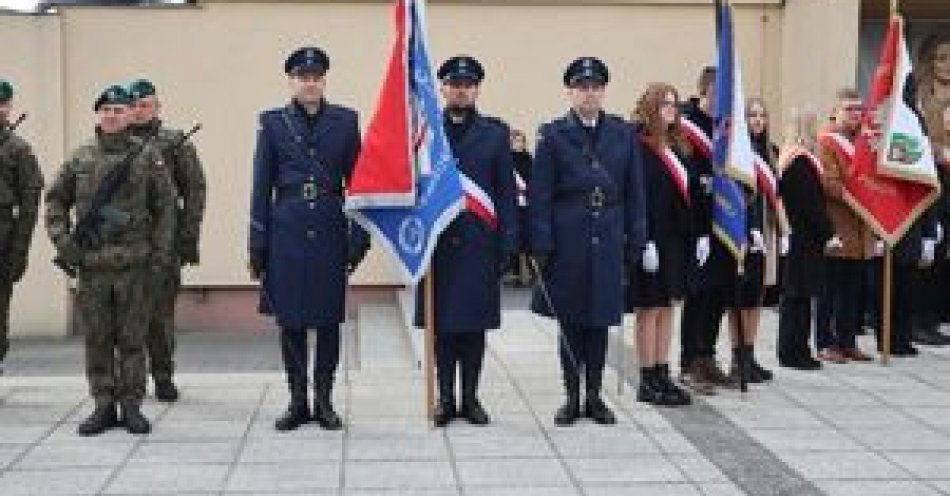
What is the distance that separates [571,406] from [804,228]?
7.95ft

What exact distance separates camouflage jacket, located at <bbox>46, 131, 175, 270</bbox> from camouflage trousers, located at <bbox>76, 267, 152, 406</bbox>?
9 centimetres

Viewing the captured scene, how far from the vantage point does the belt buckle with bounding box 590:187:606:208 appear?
6.77 metres

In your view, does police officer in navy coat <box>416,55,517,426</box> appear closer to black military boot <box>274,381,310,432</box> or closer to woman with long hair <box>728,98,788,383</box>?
black military boot <box>274,381,310,432</box>

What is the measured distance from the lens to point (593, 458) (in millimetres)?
6223

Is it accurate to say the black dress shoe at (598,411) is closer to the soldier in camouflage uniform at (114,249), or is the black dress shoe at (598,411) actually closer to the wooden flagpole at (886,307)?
the soldier in camouflage uniform at (114,249)

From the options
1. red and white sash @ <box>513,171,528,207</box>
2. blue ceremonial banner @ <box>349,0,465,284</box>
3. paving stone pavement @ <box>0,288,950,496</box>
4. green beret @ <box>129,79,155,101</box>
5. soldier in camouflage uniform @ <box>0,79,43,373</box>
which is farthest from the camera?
soldier in camouflage uniform @ <box>0,79,43,373</box>

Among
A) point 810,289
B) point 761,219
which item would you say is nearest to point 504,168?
point 761,219

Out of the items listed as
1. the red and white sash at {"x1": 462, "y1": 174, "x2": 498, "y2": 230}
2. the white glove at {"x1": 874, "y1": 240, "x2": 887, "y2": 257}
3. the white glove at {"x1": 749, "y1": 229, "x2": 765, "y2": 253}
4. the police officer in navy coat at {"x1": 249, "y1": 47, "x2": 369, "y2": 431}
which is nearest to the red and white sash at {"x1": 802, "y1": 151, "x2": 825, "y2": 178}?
the white glove at {"x1": 749, "y1": 229, "x2": 765, "y2": 253}

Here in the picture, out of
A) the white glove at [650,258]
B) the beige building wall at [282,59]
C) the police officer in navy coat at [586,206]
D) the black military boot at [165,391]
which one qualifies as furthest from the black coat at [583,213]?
the beige building wall at [282,59]

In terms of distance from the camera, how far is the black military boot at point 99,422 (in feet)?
22.2

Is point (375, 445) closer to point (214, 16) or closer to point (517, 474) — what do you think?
point (517, 474)

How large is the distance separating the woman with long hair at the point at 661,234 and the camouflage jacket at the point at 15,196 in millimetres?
3673

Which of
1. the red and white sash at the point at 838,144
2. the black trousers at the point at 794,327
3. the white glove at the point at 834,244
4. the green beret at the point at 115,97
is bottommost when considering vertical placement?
the black trousers at the point at 794,327

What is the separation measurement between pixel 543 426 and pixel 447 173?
1454 millimetres
